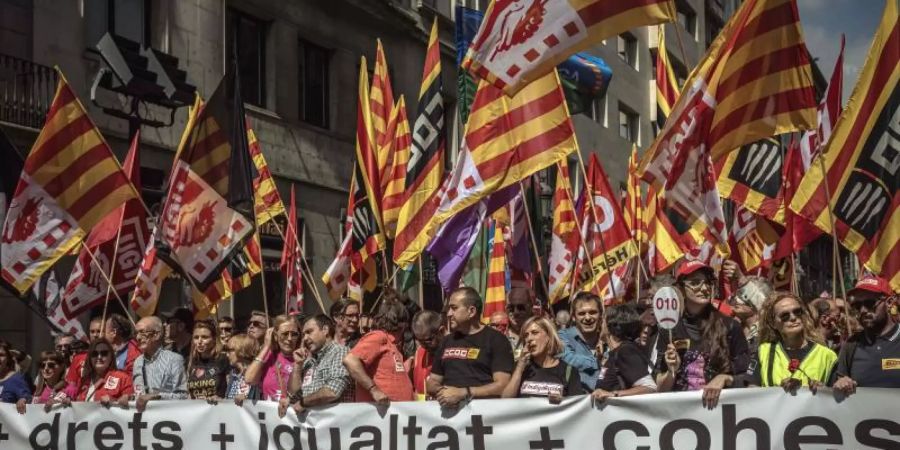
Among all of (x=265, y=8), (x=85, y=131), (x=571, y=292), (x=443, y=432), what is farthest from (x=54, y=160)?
(x=265, y=8)

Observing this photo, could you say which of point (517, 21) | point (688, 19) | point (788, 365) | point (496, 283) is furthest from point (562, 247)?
point (688, 19)

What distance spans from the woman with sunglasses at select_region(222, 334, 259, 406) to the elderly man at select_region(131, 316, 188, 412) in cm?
34

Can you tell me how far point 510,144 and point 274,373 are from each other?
285 cm

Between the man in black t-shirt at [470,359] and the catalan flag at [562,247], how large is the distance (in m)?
6.10

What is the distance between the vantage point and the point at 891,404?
6312mm

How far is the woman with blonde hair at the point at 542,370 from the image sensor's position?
7.00 metres

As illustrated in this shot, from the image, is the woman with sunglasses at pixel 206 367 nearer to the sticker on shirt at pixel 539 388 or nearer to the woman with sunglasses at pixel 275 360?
the woman with sunglasses at pixel 275 360

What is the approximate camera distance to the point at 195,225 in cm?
977

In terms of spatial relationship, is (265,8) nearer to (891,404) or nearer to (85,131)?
(85,131)

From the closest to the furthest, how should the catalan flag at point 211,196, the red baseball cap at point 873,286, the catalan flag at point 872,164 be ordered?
the red baseball cap at point 873,286, the catalan flag at point 872,164, the catalan flag at point 211,196

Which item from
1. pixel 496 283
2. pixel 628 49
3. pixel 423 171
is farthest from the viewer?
pixel 628 49

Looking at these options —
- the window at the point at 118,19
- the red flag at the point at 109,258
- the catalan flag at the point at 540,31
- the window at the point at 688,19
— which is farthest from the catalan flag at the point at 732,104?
the window at the point at 688,19

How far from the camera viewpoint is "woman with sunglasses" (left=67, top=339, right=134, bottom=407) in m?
8.51

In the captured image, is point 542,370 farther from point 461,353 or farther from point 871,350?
point 871,350
